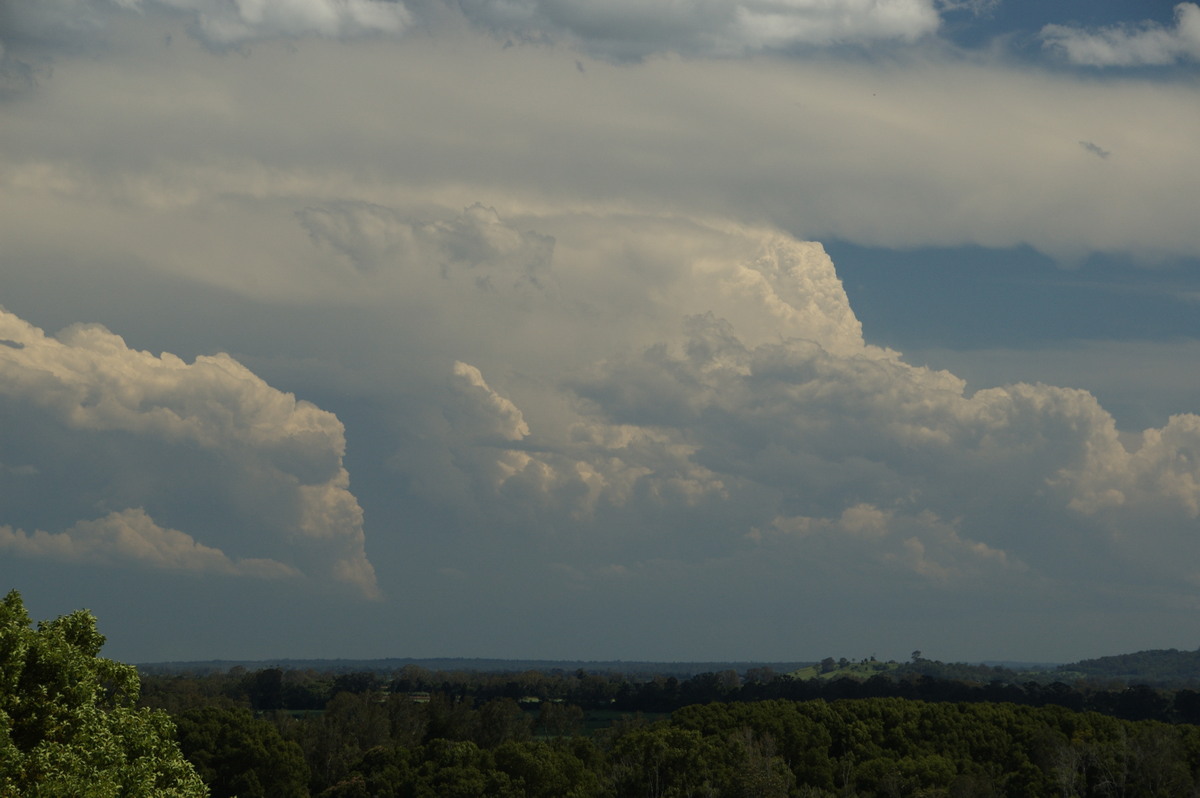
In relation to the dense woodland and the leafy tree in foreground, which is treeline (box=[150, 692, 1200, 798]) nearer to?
the dense woodland

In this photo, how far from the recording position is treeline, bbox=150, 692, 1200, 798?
111m

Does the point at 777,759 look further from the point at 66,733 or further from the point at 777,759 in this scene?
the point at 66,733

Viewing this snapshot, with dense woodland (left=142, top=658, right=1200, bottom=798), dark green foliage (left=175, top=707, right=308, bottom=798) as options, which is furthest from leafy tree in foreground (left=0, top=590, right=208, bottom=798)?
dark green foliage (left=175, top=707, right=308, bottom=798)

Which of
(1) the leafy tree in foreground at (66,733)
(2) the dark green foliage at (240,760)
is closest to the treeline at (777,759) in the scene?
(2) the dark green foliage at (240,760)

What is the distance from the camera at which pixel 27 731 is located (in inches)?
1676

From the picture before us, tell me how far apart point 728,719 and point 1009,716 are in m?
35.1

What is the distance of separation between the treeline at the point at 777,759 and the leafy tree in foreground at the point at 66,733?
66.1 metres

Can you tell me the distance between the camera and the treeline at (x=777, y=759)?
111m

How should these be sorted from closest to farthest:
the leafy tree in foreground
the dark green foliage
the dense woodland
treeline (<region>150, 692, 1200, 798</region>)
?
the leafy tree in foreground, treeline (<region>150, 692, 1200, 798</region>), the dense woodland, the dark green foliage

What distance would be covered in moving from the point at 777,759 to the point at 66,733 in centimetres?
8380

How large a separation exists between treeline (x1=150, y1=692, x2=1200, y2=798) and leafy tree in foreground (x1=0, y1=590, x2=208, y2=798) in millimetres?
66146

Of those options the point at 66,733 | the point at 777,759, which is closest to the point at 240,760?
the point at 777,759

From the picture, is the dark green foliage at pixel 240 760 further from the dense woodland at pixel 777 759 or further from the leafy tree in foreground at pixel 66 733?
the leafy tree in foreground at pixel 66 733

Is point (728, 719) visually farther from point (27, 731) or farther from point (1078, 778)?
point (27, 731)
